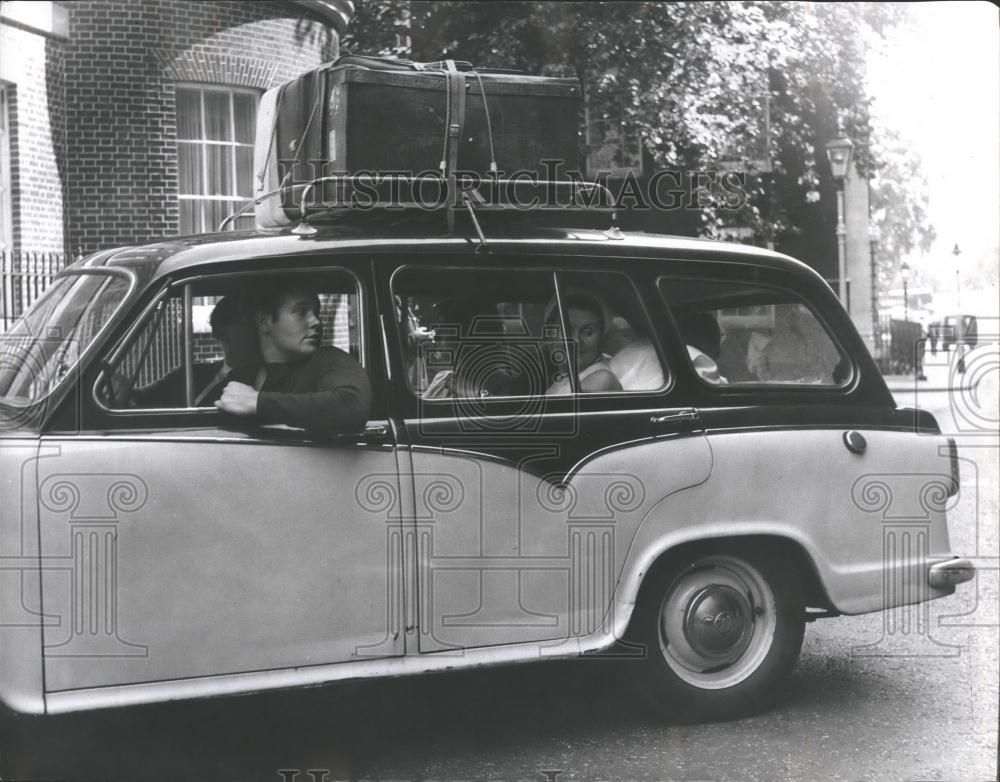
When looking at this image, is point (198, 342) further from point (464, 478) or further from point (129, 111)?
point (129, 111)

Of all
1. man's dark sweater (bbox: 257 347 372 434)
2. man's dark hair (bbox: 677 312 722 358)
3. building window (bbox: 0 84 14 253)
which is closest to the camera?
man's dark sweater (bbox: 257 347 372 434)

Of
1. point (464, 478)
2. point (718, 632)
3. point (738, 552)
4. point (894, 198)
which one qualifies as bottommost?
point (718, 632)

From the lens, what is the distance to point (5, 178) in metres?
12.3

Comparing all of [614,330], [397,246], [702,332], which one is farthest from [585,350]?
[397,246]

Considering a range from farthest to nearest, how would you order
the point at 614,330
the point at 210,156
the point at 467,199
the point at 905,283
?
the point at 210,156, the point at 905,283, the point at 614,330, the point at 467,199

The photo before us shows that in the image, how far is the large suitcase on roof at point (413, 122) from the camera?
4598 mm

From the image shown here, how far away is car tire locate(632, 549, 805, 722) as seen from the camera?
4.91 metres

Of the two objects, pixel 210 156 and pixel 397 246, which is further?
pixel 210 156

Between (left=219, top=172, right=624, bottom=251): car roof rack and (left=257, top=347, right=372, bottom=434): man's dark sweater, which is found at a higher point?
(left=219, top=172, right=624, bottom=251): car roof rack

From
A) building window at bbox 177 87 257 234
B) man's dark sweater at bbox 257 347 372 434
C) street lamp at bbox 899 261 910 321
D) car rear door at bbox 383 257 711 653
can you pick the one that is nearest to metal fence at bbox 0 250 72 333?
building window at bbox 177 87 257 234

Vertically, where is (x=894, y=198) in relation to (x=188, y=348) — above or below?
above

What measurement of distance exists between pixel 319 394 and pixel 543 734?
1783mm

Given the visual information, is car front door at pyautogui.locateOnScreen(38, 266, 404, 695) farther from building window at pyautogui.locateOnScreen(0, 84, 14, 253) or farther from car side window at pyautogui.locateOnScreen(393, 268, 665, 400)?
building window at pyautogui.locateOnScreen(0, 84, 14, 253)

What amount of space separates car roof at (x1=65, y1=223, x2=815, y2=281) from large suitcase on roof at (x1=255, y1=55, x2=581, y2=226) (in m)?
0.21
